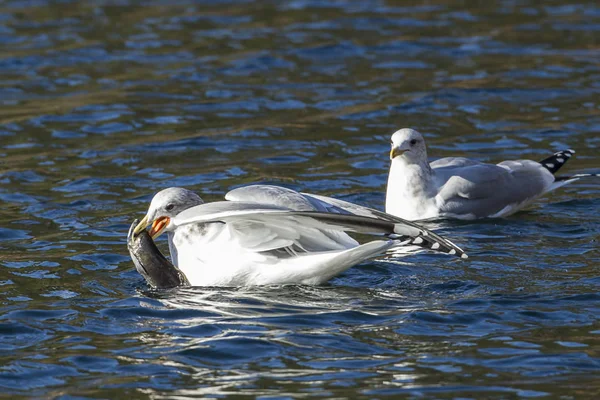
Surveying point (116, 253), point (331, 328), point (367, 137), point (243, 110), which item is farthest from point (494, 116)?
point (331, 328)

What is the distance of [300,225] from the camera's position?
765 centimetres

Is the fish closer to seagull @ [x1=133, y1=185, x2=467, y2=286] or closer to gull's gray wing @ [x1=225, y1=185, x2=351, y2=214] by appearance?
seagull @ [x1=133, y1=185, x2=467, y2=286]

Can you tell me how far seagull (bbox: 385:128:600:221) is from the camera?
1009 centimetres

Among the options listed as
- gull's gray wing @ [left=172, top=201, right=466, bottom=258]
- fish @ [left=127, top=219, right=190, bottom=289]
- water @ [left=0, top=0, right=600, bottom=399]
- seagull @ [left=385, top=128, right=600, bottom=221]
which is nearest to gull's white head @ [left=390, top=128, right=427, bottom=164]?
seagull @ [left=385, top=128, right=600, bottom=221]

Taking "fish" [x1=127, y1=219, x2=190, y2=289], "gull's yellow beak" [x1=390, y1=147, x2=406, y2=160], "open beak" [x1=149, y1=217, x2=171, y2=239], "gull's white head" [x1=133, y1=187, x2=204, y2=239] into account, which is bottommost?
"fish" [x1=127, y1=219, x2=190, y2=289]

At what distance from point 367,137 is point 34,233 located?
14.4 ft

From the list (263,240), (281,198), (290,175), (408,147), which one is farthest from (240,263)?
(290,175)

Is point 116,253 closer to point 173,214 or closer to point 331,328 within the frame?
point 173,214

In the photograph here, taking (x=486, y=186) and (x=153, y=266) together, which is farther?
(x=486, y=186)

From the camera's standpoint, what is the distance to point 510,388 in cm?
584

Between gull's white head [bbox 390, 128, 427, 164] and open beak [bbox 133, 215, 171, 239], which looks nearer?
open beak [bbox 133, 215, 171, 239]

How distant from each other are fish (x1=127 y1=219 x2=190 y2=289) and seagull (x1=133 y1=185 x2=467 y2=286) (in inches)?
2.4

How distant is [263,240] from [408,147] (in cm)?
273

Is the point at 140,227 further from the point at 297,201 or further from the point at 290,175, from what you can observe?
the point at 290,175
